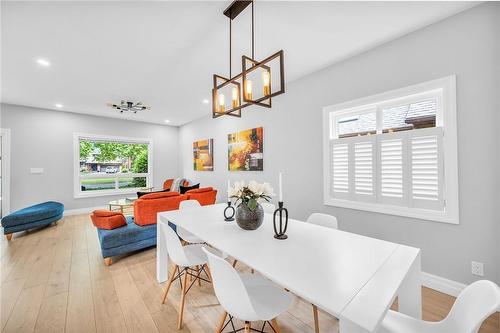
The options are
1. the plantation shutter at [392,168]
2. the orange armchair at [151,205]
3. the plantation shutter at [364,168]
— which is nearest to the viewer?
the plantation shutter at [392,168]

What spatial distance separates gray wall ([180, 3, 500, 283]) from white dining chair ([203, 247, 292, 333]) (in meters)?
1.77

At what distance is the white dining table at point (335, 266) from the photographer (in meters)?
0.78

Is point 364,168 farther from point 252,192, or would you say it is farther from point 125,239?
point 125,239

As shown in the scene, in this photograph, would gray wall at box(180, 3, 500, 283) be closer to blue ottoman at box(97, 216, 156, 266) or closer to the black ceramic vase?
the black ceramic vase

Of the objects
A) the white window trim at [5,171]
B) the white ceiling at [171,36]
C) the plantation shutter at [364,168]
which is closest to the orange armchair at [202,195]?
the white ceiling at [171,36]

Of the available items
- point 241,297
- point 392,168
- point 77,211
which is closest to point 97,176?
point 77,211

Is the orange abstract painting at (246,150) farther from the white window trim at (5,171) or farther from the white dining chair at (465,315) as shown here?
the white window trim at (5,171)

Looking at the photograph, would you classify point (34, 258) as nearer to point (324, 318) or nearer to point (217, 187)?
point (217, 187)

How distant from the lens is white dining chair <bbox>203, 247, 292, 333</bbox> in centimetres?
102

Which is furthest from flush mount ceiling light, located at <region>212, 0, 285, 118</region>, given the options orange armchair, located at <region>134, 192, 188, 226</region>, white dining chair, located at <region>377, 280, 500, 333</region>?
orange armchair, located at <region>134, 192, 188, 226</region>

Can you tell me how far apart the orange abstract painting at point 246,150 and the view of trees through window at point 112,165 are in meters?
3.29

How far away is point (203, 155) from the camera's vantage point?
5.72 metres

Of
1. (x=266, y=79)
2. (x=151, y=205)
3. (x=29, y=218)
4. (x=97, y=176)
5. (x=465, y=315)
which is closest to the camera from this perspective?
(x=465, y=315)

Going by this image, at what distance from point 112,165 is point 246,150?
163 inches
